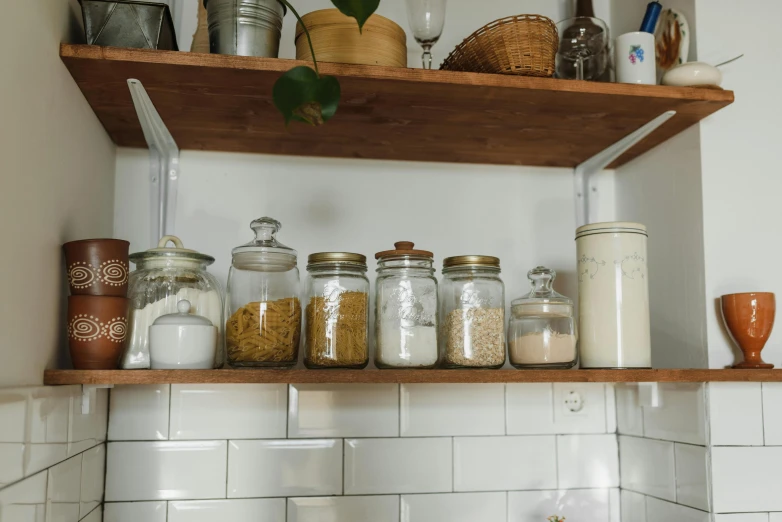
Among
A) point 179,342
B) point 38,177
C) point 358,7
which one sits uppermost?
point 358,7

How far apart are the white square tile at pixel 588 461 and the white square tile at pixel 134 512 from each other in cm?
81

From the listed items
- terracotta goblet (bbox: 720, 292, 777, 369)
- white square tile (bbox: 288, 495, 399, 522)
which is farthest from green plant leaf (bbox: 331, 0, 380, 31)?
white square tile (bbox: 288, 495, 399, 522)

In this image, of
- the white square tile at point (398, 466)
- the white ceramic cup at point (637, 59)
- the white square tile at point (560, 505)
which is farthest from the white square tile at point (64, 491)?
the white ceramic cup at point (637, 59)

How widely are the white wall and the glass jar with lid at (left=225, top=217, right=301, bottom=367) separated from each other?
0.27 metres

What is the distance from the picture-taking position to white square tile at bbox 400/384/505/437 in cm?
146

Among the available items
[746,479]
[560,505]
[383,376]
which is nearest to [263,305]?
[383,376]

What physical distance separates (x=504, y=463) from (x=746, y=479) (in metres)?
0.45

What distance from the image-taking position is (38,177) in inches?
38.3

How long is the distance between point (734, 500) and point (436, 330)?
Result: 61 centimetres

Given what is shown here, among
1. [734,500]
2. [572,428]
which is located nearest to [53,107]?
[572,428]

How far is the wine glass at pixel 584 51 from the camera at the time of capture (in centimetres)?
141

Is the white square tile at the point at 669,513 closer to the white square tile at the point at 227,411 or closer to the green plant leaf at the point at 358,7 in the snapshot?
the white square tile at the point at 227,411

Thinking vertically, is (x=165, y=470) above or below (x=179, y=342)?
below

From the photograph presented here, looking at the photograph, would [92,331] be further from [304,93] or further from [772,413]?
[772,413]
